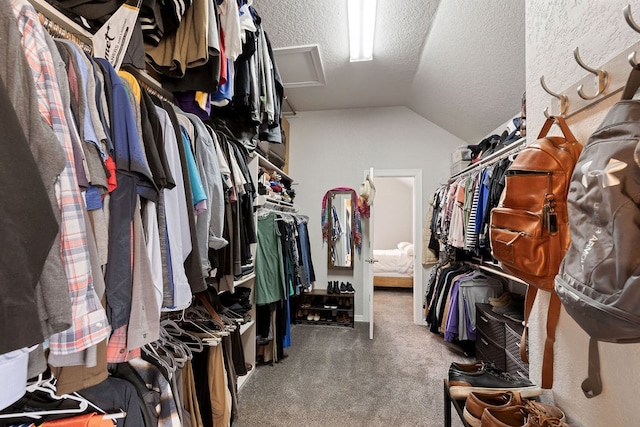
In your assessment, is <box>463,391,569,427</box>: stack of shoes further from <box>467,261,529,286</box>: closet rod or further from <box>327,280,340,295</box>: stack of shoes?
<box>327,280,340,295</box>: stack of shoes

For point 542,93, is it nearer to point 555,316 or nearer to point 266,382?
point 555,316

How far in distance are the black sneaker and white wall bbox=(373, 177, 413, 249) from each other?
226 inches

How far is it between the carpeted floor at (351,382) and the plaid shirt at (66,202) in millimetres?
1577

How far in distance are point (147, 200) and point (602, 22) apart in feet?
4.34

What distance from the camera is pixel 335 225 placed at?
152 inches

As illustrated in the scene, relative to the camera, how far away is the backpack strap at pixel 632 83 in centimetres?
52

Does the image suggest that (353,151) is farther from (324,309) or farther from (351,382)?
(351,382)

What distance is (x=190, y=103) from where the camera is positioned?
1414 mm

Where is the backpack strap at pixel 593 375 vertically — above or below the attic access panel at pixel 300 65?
below

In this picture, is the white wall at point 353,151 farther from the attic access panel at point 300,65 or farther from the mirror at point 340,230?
the attic access panel at point 300,65

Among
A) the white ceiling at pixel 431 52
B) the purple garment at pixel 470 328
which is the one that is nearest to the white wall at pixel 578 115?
the white ceiling at pixel 431 52

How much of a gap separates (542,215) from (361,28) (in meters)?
2.21

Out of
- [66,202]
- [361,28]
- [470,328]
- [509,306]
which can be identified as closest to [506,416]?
[66,202]

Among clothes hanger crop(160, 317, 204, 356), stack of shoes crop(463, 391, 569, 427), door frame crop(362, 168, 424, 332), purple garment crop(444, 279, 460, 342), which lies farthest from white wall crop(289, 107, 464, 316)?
stack of shoes crop(463, 391, 569, 427)
